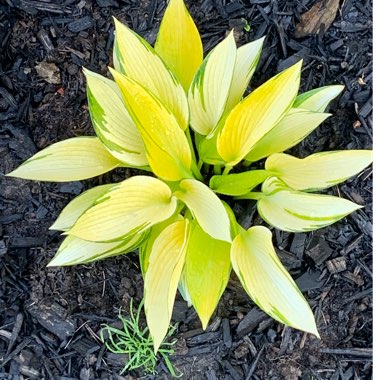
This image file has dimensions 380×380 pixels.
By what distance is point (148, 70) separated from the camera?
1270mm

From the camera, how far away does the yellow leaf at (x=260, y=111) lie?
3.83 feet

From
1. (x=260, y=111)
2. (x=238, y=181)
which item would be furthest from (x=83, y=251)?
(x=260, y=111)

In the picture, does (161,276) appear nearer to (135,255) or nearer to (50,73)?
(135,255)

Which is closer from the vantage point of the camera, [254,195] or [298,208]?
[298,208]

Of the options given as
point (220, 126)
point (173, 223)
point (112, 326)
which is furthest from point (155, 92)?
point (112, 326)

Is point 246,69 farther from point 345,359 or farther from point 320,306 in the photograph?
point 345,359

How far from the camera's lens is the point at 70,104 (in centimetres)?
158

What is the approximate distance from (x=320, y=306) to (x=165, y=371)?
1.39ft

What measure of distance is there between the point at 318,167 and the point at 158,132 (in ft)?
1.18

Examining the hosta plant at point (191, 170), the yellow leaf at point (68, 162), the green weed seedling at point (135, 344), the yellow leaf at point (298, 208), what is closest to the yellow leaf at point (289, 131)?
the hosta plant at point (191, 170)

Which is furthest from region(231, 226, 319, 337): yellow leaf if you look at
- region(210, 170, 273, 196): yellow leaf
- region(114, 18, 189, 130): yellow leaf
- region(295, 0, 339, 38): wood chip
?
region(295, 0, 339, 38): wood chip

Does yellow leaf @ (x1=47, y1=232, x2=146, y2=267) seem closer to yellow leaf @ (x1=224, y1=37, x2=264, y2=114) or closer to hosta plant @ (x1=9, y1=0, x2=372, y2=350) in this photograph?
hosta plant @ (x1=9, y1=0, x2=372, y2=350)

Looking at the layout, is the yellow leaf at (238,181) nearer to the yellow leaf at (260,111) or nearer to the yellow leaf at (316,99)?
the yellow leaf at (260,111)

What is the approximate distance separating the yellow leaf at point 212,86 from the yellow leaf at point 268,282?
0.90 feet
